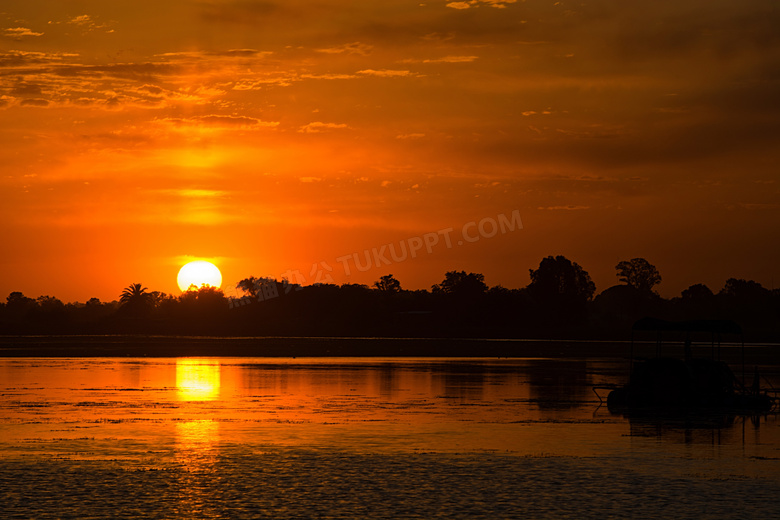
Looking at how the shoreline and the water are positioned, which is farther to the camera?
the shoreline

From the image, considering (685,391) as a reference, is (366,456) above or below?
below

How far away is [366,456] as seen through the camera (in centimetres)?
2677

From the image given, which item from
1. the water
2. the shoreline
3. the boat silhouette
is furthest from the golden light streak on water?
the shoreline

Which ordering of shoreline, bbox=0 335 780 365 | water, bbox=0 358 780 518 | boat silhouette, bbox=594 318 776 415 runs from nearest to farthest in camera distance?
water, bbox=0 358 780 518
boat silhouette, bbox=594 318 776 415
shoreline, bbox=0 335 780 365

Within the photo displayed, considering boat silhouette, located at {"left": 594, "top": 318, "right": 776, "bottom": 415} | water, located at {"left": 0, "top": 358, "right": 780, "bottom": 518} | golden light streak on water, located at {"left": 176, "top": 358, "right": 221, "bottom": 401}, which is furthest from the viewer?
golden light streak on water, located at {"left": 176, "top": 358, "right": 221, "bottom": 401}

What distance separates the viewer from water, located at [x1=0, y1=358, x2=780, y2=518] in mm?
20094

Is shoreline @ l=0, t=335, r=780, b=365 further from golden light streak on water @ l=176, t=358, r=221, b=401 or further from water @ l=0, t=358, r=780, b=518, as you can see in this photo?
water @ l=0, t=358, r=780, b=518

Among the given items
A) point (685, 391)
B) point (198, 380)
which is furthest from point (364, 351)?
point (685, 391)

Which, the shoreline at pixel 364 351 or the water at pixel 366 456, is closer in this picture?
the water at pixel 366 456

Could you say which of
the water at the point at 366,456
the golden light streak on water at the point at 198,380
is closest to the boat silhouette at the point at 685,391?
the water at the point at 366,456

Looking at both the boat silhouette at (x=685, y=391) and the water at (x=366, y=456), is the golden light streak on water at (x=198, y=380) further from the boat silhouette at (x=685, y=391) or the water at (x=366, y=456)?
the boat silhouette at (x=685, y=391)

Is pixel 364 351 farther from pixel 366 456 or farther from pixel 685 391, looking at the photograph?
pixel 366 456

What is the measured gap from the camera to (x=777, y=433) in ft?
111

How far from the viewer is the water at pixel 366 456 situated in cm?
2009
